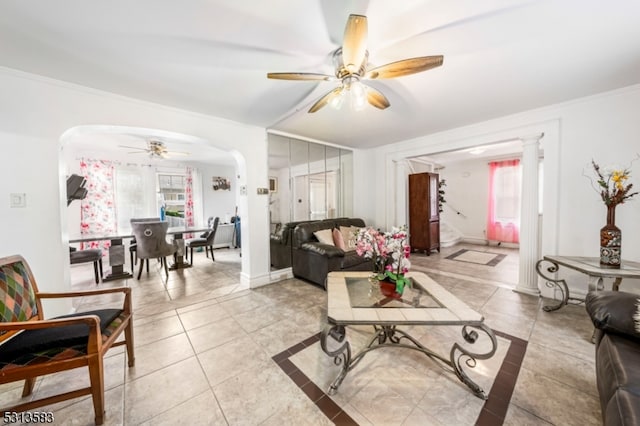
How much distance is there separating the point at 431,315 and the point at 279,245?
2.78m

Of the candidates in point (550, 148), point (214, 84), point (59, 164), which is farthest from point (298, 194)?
point (550, 148)

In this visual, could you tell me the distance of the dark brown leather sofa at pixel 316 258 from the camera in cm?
314

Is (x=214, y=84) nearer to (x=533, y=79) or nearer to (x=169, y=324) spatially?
(x=169, y=324)

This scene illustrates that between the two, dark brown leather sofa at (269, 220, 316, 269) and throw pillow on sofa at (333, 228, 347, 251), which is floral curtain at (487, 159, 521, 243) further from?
dark brown leather sofa at (269, 220, 316, 269)

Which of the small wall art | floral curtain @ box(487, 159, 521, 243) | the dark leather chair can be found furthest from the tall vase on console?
the small wall art

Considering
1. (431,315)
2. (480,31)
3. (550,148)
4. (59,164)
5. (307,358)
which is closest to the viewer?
(431,315)

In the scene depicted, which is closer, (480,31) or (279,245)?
(480,31)

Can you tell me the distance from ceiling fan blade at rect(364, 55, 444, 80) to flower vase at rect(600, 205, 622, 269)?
8.07 feet

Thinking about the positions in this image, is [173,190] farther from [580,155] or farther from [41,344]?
[580,155]

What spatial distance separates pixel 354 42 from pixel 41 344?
2.38m

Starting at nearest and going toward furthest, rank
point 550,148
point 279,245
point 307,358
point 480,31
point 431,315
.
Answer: point 431,315 → point 480,31 → point 307,358 → point 550,148 → point 279,245

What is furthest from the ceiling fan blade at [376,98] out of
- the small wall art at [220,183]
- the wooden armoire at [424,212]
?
the small wall art at [220,183]

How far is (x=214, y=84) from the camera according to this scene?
216 cm

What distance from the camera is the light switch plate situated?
6.37 ft
